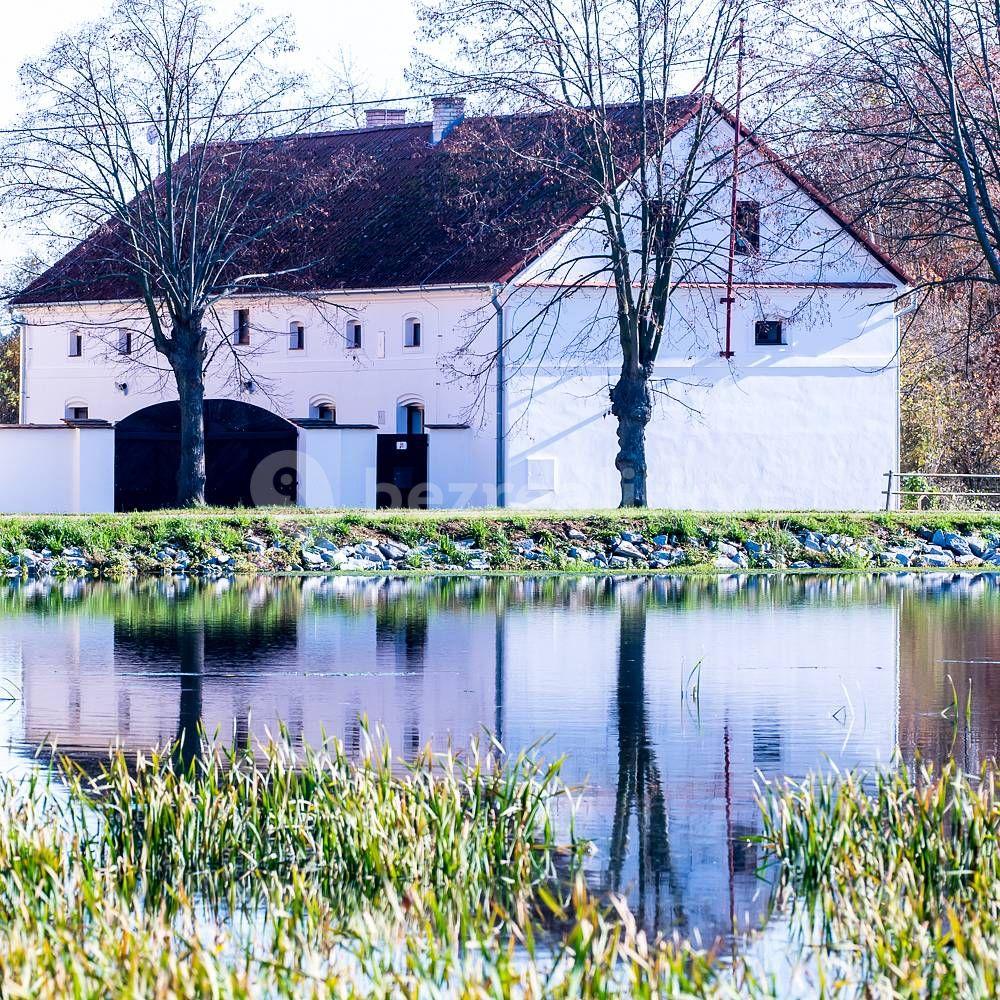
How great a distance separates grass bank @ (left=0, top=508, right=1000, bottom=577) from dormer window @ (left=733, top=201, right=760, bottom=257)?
8.77 metres

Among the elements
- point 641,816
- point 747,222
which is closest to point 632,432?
point 747,222

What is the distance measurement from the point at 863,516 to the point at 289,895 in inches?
1203

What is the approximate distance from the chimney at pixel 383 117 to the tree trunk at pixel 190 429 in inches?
599

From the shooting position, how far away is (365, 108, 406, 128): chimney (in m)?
55.1

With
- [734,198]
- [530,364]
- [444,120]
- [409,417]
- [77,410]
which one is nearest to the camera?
[734,198]

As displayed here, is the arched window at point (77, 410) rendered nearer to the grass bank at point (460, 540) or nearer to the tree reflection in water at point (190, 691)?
the grass bank at point (460, 540)

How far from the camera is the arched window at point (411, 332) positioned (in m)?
47.6

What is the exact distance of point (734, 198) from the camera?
140 feet

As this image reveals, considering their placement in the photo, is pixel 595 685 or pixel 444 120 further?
pixel 444 120

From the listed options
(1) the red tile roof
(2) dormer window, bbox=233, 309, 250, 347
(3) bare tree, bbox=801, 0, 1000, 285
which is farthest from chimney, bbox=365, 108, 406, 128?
(3) bare tree, bbox=801, 0, 1000, 285

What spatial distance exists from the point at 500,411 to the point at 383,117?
1405 centimetres

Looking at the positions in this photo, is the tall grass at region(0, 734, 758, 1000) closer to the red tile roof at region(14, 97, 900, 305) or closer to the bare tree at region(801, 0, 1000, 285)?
the bare tree at region(801, 0, 1000, 285)

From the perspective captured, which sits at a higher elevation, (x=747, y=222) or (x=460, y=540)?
(x=747, y=222)

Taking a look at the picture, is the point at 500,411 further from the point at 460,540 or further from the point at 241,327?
the point at 460,540
